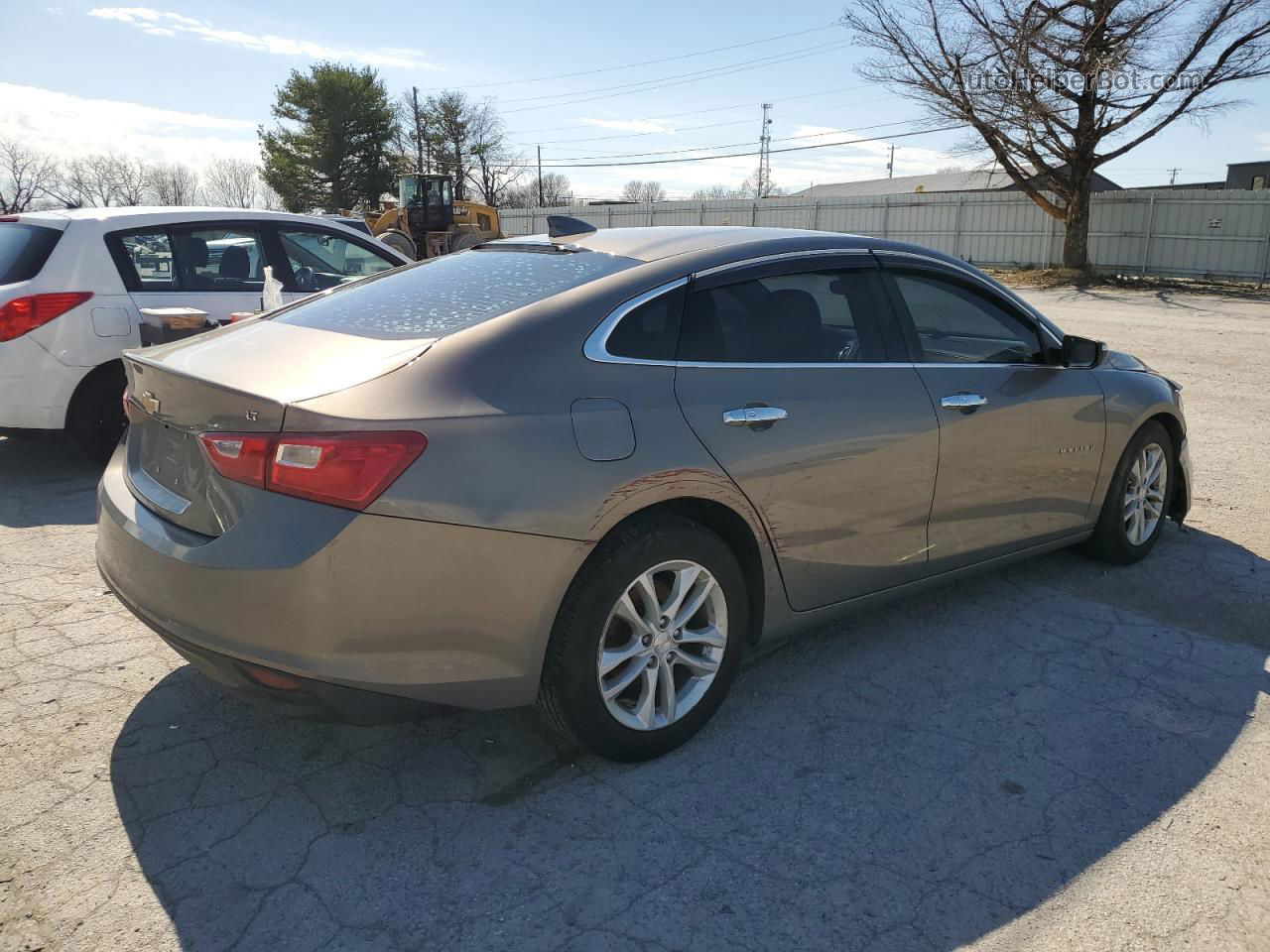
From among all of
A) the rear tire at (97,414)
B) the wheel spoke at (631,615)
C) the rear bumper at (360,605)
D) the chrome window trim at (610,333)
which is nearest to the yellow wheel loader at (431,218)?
the rear tire at (97,414)

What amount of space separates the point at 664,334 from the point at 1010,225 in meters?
32.3

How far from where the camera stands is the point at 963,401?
371 cm

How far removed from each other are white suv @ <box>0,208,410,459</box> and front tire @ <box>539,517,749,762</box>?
399 centimetres

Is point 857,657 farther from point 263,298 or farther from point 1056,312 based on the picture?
point 1056,312

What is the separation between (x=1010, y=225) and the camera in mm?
31891

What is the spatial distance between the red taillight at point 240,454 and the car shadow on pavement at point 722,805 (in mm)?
987

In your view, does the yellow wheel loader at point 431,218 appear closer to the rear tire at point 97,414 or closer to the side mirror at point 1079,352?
the rear tire at point 97,414

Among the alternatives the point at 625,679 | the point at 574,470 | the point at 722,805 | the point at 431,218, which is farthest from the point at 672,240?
the point at 431,218

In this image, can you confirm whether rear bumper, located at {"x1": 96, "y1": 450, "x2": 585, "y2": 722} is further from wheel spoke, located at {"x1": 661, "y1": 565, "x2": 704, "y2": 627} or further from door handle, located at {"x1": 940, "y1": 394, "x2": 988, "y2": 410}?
door handle, located at {"x1": 940, "y1": 394, "x2": 988, "y2": 410}

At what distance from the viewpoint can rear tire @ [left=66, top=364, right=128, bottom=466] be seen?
19.3 feet

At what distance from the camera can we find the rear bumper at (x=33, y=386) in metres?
5.64

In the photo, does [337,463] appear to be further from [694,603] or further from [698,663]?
[698,663]

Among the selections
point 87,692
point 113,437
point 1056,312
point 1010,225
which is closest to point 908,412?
point 87,692

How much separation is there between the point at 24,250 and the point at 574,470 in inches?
195
